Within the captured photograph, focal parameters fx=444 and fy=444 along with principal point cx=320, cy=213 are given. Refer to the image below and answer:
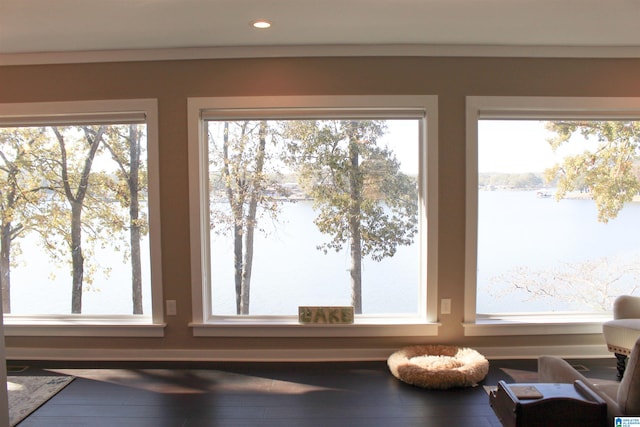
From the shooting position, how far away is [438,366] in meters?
3.00

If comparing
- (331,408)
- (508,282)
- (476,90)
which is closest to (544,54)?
(476,90)

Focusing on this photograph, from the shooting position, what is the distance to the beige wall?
3.24 metres

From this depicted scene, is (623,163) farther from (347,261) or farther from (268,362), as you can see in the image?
(268,362)

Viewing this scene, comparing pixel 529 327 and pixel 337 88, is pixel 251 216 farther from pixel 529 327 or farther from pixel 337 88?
pixel 529 327

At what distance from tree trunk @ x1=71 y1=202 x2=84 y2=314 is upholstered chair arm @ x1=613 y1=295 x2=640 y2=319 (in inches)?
157

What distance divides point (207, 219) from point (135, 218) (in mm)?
581

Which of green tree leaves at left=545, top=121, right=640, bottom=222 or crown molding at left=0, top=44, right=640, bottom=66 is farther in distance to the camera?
green tree leaves at left=545, top=121, right=640, bottom=222

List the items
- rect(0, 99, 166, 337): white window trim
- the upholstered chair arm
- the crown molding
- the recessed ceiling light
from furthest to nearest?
1. rect(0, 99, 166, 337): white window trim
2. the crown molding
3. the upholstered chair arm
4. the recessed ceiling light

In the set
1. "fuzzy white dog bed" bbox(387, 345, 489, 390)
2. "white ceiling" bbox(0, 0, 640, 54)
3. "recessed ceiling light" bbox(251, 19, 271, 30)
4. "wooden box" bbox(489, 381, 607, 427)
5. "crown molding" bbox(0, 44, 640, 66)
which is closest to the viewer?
"wooden box" bbox(489, 381, 607, 427)

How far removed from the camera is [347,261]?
137 inches

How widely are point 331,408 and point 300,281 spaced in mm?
1077

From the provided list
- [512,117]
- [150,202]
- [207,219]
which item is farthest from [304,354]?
[512,117]

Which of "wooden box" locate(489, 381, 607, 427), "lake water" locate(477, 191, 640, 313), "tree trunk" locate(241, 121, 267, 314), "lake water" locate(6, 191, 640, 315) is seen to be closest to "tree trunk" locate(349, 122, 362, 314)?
"lake water" locate(6, 191, 640, 315)

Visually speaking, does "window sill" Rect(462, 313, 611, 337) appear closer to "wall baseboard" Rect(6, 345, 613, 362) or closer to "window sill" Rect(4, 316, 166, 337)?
"wall baseboard" Rect(6, 345, 613, 362)
